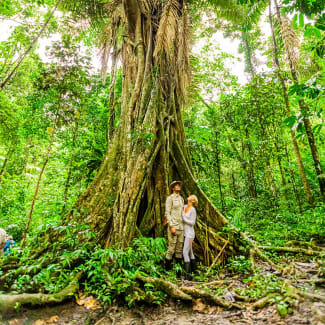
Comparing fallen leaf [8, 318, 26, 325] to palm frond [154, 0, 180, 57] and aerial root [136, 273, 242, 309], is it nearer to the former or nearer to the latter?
aerial root [136, 273, 242, 309]

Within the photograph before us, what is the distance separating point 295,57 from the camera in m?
5.98

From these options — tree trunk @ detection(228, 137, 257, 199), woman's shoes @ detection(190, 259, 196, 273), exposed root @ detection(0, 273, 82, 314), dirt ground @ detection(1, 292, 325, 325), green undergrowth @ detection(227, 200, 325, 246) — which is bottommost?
dirt ground @ detection(1, 292, 325, 325)

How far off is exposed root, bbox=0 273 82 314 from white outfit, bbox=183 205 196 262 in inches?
62.4

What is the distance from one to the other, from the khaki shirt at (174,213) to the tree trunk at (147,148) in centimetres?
40

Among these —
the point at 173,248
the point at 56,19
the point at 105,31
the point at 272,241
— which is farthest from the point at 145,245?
the point at 56,19

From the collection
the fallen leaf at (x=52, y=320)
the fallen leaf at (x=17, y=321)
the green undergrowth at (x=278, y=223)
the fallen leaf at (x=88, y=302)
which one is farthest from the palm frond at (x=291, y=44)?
the fallen leaf at (x=17, y=321)

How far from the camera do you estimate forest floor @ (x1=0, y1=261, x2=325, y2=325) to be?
1.98m

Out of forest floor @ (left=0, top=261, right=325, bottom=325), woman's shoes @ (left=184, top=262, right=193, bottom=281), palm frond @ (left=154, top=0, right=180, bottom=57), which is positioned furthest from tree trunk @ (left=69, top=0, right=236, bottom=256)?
forest floor @ (left=0, top=261, right=325, bottom=325)

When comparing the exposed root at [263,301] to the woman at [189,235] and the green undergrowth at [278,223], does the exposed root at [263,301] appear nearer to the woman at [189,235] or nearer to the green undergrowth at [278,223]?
the woman at [189,235]

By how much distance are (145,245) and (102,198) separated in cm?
139

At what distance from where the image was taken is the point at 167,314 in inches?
90.7

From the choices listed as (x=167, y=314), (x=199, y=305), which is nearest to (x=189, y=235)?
(x=199, y=305)

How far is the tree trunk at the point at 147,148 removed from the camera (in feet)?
12.3

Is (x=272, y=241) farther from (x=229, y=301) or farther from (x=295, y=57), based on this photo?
(x=295, y=57)
